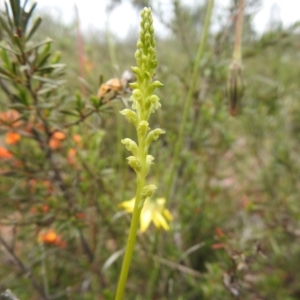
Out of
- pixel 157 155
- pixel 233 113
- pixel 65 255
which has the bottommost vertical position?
pixel 65 255

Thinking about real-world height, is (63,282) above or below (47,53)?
below

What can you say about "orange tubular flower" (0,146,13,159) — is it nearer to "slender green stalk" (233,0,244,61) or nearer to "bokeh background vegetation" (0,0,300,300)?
"bokeh background vegetation" (0,0,300,300)

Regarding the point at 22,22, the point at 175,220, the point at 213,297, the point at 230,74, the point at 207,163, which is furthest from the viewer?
the point at 207,163

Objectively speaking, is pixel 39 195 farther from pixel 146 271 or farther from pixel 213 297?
pixel 213 297

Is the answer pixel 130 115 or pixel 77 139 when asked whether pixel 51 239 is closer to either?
pixel 77 139

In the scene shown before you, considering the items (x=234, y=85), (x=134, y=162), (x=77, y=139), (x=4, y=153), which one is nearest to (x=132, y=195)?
(x=77, y=139)

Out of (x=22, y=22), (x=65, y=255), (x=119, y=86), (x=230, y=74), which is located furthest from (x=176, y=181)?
(x=22, y=22)

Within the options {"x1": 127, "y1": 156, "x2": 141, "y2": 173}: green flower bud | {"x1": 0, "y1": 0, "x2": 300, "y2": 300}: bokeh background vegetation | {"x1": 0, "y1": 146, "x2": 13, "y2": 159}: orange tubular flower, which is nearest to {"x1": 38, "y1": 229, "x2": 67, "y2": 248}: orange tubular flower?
{"x1": 0, "y1": 0, "x2": 300, "y2": 300}: bokeh background vegetation
